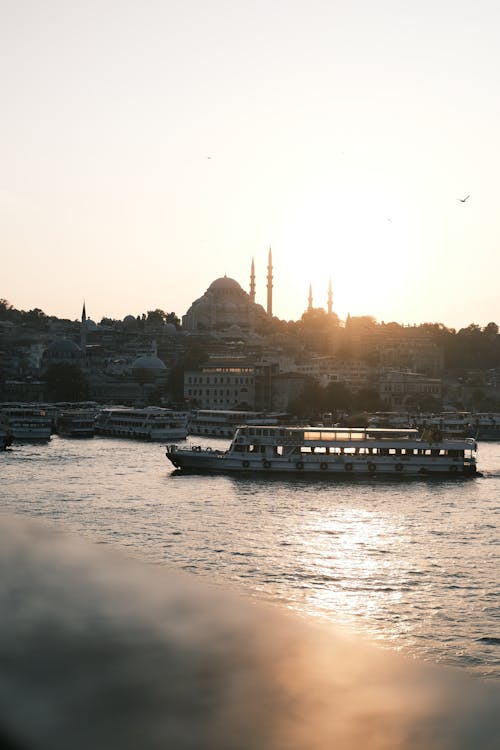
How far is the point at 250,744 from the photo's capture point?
546cm

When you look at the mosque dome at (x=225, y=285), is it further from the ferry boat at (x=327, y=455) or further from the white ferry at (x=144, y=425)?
the ferry boat at (x=327, y=455)

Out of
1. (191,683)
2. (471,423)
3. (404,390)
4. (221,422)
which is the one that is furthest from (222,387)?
(191,683)

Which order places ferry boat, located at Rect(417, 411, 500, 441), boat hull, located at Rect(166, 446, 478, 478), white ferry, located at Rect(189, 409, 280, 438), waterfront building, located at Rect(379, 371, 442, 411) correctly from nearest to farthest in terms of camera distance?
1. boat hull, located at Rect(166, 446, 478, 478)
2. white ferry, located at Rect(189, 409, 280, 438)
3. ferry boat, located at Rect(417, 411, 500, 441)
4. waterfront building, located at Rect(379, 371, 442, 411)

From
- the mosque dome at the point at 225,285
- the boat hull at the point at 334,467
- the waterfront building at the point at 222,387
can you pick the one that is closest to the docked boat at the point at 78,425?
the boat hull at the point at 334,467

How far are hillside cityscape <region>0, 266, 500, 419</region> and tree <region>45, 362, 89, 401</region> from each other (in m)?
0.07

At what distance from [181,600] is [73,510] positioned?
1321cm

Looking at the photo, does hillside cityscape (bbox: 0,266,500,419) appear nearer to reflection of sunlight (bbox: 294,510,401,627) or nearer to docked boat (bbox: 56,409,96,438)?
docked boat (bbox: 56,409,96,438)

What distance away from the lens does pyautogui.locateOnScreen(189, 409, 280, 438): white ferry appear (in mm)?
50125

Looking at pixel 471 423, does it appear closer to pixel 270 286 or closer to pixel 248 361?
pixel 248 361

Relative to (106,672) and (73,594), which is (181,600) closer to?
(73,594)

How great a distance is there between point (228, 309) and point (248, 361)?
1503 inches

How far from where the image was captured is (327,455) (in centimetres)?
2920

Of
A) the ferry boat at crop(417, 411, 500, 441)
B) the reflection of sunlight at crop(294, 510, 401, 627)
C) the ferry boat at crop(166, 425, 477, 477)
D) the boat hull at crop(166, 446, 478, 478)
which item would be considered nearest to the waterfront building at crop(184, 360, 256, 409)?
the ferry boat at crop(417, 411, 500, 441)

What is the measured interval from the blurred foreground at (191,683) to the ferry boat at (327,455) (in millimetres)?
20342
